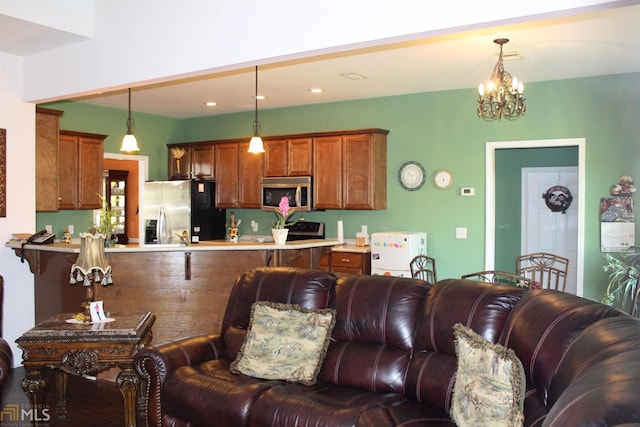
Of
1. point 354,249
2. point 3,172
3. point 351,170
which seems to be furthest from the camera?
point 351,170

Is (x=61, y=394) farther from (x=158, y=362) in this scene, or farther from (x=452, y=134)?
(x=452, y=134)

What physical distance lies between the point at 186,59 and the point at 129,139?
1.55 meters

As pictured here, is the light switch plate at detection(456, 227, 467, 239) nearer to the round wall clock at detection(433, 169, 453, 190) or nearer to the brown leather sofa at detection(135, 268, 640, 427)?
the round wall clock at detection(433, 169, 453, 190)

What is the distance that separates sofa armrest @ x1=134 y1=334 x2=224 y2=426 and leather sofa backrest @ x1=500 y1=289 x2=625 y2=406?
1771mm

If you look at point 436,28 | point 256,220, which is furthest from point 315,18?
point 256,220

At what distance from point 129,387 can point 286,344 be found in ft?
3.06

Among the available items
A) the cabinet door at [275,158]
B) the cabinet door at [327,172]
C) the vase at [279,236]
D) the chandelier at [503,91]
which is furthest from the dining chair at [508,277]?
the cabinet door at [275,158]

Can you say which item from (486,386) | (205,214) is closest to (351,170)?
(205,214)

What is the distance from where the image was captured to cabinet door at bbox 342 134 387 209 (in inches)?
275

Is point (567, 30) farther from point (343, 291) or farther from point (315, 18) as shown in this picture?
point (343, 291)

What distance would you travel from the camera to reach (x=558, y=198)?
7.66 m

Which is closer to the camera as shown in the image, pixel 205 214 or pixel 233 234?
pixel 233 234

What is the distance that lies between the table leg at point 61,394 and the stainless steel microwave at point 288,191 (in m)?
3.77

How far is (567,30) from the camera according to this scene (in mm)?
4426
